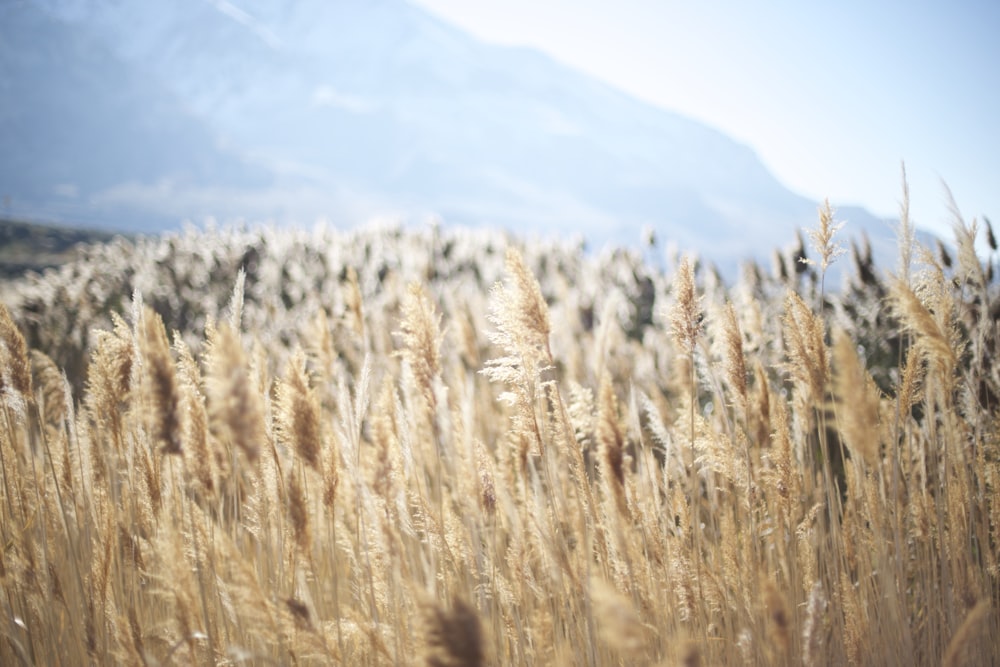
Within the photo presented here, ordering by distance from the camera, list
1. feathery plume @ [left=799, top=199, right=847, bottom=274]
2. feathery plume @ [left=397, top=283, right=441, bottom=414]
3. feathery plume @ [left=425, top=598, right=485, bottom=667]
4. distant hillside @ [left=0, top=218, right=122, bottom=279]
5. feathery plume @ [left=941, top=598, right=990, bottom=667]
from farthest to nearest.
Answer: distant hillside @ [left=0, top=218, right=122, bottom=279], feathery plume @ [left=799, top=199, right=847, bottom=274], feathery plume @ [left=397, top=283, right=441, bottom=414], feathery plume @ [left=941, top=598, right=990, bottom=667], feathery plume @ [left=425, top=598, right=485, bottom=667]

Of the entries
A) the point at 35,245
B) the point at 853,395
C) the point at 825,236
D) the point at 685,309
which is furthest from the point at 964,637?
the point at 35,245

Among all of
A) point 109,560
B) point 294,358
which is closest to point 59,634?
point 109,560

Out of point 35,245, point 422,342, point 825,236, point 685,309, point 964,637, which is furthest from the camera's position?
point 35,245

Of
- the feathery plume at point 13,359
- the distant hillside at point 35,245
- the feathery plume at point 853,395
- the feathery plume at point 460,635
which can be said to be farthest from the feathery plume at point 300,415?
the distant hillside at point 35,245

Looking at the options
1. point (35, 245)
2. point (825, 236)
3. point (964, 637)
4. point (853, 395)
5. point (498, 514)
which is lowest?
point (964, 637)

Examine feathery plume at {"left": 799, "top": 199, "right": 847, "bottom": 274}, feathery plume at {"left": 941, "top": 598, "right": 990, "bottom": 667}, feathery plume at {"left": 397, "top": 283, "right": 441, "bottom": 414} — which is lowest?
feathery plume at {"left": 941, "top": 598, "right": 990, "bottom": 667}

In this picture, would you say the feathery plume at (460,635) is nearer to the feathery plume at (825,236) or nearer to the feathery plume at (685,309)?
the feathery plume at (685,309)

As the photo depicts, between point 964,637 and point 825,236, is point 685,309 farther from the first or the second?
point 964,637

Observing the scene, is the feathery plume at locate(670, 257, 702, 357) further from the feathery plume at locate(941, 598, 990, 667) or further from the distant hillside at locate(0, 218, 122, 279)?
the distant hillside at locate(0, 218, 122, 279)

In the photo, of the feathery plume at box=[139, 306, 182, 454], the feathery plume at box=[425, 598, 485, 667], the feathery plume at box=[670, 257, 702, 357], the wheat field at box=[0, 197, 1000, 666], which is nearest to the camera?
the feathery plume at box=[425, 598, 485, 667]

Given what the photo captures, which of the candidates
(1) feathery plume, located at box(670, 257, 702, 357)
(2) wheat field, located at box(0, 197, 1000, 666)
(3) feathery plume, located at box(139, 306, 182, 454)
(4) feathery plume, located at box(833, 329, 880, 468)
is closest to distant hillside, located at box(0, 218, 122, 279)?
(2) wheat field, located at box(0, 197, 1000, 666)

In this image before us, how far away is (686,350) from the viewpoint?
1.78 metres

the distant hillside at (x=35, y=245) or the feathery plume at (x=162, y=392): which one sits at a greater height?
the distant hillside at (x=35, y=245)

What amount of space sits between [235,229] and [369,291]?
18.6ft
